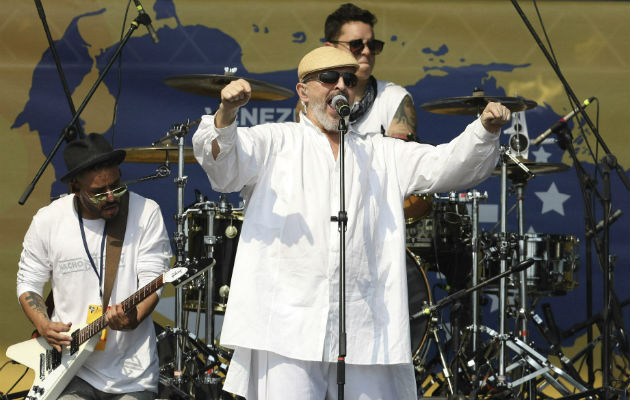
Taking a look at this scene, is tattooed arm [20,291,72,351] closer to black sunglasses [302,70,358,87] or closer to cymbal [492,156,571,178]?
black sunglasses [302,70,358,87]

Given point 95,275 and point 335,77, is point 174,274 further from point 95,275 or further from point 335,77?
point 335,77

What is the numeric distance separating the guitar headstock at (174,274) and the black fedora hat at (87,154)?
0.76 meters

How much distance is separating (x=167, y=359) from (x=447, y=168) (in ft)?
10.4

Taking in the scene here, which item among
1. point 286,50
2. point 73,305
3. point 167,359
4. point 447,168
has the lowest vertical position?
point 167,359

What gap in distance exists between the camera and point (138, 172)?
7.51m

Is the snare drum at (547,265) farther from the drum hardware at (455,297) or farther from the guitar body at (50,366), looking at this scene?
the guitar body at (50,366)

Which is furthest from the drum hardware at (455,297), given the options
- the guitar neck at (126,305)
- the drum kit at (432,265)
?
the guitar neck at (126,305)

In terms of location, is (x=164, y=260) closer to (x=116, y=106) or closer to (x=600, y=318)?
(x=116, y=106)

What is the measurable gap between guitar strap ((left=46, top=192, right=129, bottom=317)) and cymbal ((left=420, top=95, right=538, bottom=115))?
235cm

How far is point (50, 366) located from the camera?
196 inches

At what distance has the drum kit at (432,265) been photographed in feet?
20.2

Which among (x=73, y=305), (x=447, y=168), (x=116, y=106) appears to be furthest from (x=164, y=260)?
(x=116, y=106)

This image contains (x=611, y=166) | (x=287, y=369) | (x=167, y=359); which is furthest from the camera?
(x=167, y=359)

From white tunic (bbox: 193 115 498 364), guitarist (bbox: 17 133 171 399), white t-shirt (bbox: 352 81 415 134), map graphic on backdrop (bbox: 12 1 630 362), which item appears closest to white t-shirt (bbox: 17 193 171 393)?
guitarist (bbox: 17 133 171 399)
